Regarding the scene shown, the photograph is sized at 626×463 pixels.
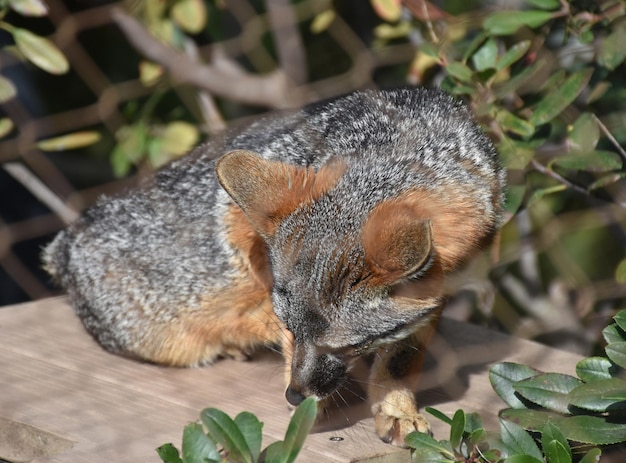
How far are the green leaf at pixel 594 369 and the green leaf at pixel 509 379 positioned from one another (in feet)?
0.31

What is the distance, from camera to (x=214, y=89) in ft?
9.82

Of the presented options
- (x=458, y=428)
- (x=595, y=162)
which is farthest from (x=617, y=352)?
(x=595, y=162)

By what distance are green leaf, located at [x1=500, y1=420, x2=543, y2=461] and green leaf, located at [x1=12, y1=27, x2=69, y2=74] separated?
1.52 meters

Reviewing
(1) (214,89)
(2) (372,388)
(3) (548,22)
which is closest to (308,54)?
(1) (214,89)

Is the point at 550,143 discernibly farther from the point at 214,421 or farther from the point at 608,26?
the point at 214,421

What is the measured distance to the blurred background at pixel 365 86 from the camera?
6.86ft

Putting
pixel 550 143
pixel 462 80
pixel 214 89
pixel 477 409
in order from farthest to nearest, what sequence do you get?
pixel 214 89 → pixel 550 143 → pixel 462 80 → pixel 477 409

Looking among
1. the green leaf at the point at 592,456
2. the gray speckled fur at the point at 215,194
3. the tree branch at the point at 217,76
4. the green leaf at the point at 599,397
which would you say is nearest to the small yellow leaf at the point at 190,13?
the tree branch at the point at 217,76

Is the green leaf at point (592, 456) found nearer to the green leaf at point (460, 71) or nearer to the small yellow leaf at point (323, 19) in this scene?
the green leaf at point (460, 71)

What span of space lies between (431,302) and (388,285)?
0.13 m

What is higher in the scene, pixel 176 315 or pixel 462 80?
pixel 462 80

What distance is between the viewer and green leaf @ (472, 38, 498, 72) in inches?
82.8

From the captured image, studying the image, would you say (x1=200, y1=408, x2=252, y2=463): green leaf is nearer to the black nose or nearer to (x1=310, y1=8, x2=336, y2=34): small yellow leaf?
the black nose

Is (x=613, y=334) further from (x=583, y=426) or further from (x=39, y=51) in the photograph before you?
(x=39, y=51)
